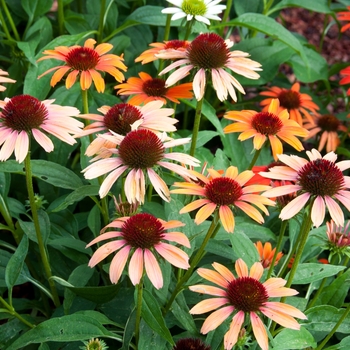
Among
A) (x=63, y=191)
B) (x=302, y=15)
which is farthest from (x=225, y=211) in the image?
(x=302, y=15)

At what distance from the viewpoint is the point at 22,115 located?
1150 millimetres

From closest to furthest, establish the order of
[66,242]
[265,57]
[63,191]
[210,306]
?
[210,306] < [66,242] < [63,191] < [265,57]

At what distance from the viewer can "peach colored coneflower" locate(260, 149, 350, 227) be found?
108 centimetres

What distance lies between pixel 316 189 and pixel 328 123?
4.38 ft

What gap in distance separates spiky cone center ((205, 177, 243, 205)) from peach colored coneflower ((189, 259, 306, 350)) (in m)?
0.15

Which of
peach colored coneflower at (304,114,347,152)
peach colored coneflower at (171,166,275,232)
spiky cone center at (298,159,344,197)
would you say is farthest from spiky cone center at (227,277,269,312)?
peach colored coneflower at (304,114,347,152)

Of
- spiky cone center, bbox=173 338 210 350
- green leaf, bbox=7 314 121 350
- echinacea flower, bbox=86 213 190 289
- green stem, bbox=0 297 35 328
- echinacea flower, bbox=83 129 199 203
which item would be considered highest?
echinacea flower, bbox=83 129 199 203

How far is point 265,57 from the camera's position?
229cm

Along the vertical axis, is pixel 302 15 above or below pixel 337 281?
above

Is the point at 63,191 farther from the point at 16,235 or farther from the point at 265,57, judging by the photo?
the point at 265,57

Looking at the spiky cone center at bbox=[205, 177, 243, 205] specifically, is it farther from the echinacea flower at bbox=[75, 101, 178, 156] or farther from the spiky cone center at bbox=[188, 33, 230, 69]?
the spiky cone center at bbox=[188, 33, 230, 69]

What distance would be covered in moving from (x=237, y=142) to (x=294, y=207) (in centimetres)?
107

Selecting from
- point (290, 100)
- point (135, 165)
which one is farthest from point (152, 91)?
point (290, 100)

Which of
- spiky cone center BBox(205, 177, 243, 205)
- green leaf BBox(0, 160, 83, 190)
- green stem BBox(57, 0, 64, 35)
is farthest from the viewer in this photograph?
green stem BBox(57, 0, 64, 35)
